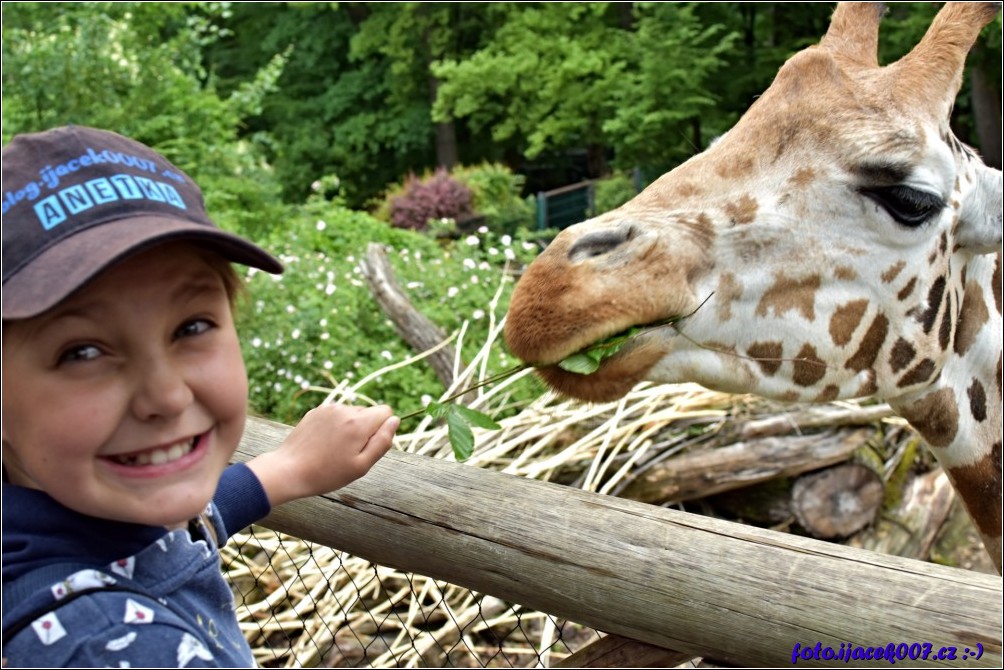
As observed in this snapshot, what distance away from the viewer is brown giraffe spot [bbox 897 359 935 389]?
86.0 inches

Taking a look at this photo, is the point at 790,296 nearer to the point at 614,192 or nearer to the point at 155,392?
the point at 155,392

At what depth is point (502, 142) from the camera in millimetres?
19594

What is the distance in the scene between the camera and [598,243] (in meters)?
1.90

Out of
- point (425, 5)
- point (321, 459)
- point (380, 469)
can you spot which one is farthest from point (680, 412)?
point (425, 5)

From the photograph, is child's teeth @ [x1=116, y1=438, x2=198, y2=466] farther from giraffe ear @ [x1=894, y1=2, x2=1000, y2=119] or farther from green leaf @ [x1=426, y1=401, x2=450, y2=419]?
giraffe ear @ [x1=894, y1=2, x2=1000, y2=119]

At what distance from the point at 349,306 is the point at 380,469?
15.8 feet

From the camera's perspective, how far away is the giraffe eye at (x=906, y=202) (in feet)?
6.57

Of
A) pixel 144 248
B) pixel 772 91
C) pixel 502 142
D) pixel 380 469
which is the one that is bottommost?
pixel 502 142

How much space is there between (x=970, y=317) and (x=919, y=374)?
271 millimetres

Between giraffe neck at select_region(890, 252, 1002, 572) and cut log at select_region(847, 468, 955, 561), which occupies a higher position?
giraffe neck at select_region(890, 252, 1002, 572)

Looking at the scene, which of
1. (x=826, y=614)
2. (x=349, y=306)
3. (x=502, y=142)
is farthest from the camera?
(x=502, y=142)

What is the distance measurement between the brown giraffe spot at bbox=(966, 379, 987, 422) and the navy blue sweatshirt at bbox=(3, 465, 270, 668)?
1857 mm

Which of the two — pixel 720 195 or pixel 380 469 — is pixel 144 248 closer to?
pixel 380 469

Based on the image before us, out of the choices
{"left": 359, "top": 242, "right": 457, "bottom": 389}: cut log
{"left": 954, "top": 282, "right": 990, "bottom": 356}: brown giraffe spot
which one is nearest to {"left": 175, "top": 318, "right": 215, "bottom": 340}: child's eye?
{"left": 954, "top": 282, "right": 990, "bottom": 356}: brown giraffe spot
